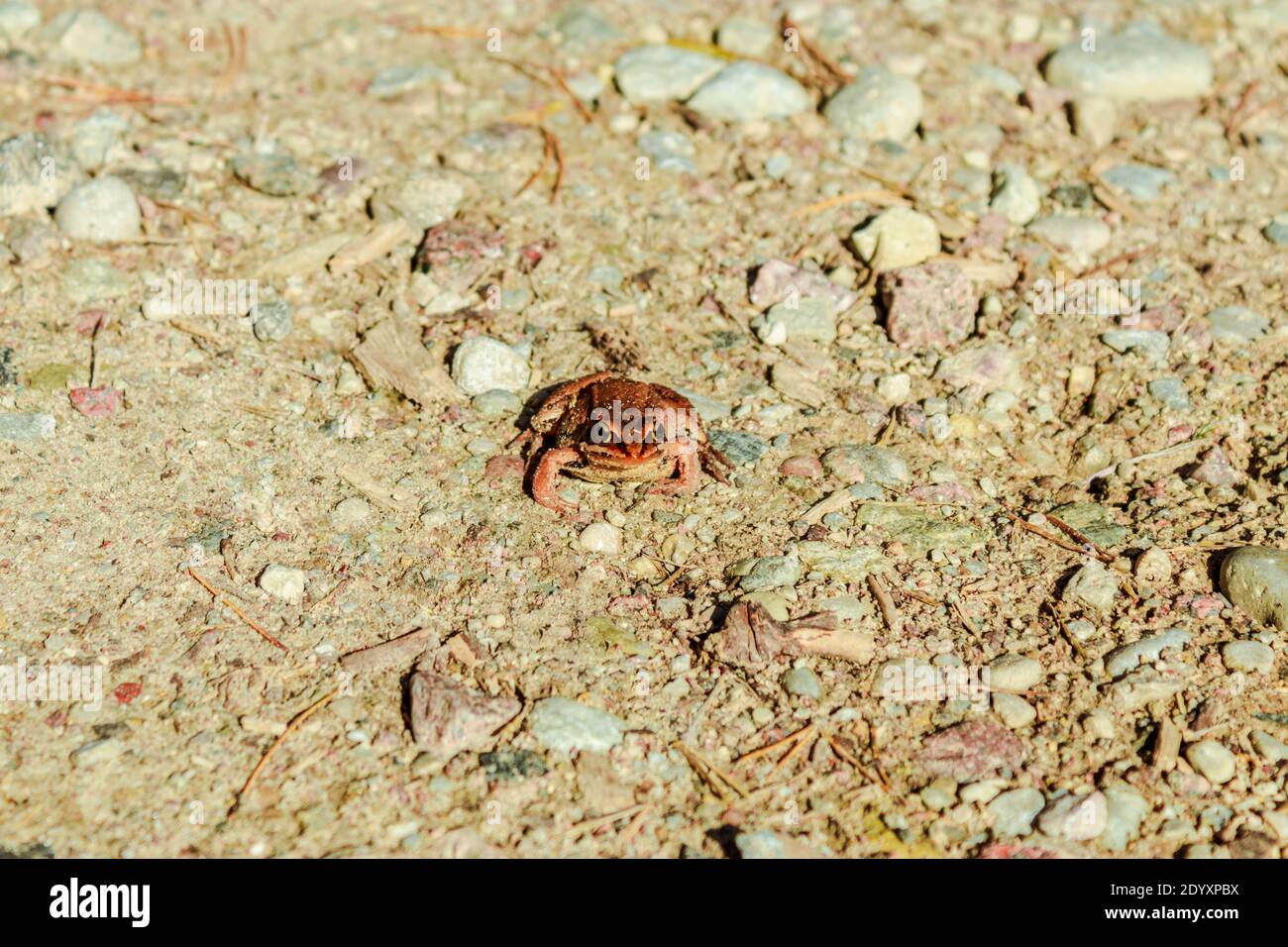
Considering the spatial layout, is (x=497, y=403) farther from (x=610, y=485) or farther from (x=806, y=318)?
(x=806, y=318)

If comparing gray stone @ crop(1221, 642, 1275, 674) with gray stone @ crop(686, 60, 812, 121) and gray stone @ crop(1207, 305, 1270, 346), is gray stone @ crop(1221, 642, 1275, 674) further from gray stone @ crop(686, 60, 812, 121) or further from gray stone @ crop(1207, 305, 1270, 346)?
gray stone @ crop(686, 60, 812, 121)

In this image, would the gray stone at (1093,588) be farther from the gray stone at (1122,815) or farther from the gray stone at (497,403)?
the gray stone at (497,403)

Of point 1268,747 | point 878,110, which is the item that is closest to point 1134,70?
point 878,110

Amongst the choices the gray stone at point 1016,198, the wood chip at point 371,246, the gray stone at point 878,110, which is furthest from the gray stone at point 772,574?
the gray stone at point 878,110

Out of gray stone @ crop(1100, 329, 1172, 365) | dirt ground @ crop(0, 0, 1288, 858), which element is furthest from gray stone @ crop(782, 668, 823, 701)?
gray stone @ crop(1100, 329, 1172, 365)
